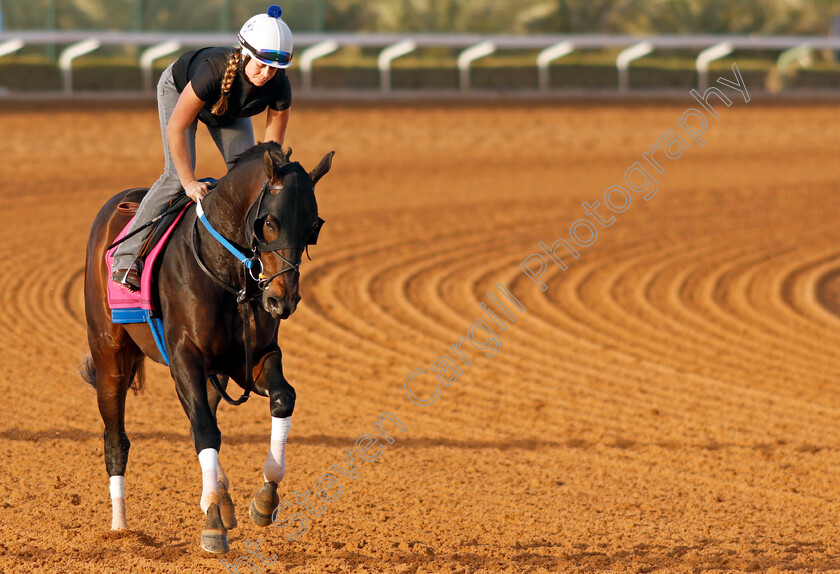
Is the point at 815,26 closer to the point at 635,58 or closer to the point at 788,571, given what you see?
the point at 635,58

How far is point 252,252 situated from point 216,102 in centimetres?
79

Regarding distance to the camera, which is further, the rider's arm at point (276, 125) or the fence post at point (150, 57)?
the fence post at point (150, 57)

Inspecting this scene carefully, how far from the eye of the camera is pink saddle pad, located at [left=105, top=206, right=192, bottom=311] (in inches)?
193

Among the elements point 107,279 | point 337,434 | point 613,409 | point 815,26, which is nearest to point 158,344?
point 107,279

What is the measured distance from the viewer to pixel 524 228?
46.6ft

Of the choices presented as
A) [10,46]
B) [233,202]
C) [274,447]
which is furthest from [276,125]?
[10,46]

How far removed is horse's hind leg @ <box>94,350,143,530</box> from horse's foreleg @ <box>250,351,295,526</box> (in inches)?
37.5

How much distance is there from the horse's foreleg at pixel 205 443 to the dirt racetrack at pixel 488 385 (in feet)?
1.14

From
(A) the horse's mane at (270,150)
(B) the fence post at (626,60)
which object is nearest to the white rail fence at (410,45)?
(B) the fence post at (626,60)

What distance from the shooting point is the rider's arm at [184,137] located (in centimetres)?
482

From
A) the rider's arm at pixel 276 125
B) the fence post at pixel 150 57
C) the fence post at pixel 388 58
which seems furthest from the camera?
Answer: the fence post at pixel 388 58

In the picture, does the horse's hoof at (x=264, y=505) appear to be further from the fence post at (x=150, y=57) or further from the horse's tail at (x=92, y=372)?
the fence post at (x=150, y=57)

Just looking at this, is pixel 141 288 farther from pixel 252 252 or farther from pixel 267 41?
pixel 267 41

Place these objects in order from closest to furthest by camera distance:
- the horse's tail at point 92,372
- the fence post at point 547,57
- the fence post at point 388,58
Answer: the horse's tail at point 92,372
the fence post at point 388,58
the fence post at point 547,57
